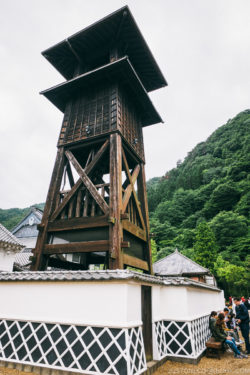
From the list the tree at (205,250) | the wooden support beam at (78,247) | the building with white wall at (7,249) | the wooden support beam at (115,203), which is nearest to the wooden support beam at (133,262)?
the wooden support beam at (115,203)

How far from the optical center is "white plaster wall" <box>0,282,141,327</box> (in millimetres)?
4832

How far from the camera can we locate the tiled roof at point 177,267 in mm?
16562

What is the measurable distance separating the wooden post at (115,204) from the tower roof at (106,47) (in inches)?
178

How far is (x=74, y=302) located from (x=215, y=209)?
43715 mm

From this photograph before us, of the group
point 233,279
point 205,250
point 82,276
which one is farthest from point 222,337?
point 233,279

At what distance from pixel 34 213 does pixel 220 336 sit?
2075 cm

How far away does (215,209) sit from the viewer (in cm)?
4456

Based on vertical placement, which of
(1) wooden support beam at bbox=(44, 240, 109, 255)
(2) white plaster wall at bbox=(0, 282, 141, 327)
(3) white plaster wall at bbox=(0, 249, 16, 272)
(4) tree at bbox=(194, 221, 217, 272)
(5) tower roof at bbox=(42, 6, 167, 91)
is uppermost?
(5) tower roof at bbox=(42, 6, 167, 91)

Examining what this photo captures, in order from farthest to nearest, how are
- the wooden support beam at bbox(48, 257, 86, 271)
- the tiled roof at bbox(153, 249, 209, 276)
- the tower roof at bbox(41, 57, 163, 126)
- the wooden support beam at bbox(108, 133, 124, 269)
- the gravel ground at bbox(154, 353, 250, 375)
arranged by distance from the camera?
the tiled roof at bbox(153, 249, 209, 276)
the tower roof at bbox(41, 57, 163, 126)
the wooden support beam at bbox(48, 257, 86, 271)
the wooden support beam at bbox(108, 133, 124, 269)
the gravel ground at bbox(154, 353, 250, 375)

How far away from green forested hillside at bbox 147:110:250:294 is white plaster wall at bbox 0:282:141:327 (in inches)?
875

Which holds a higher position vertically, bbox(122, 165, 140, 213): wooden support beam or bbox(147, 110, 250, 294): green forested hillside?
bbox(147, 110, 250, 294): green forested hillside

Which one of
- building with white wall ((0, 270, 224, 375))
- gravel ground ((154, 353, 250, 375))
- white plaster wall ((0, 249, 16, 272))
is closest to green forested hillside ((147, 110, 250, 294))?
white plaster wall ((0, 249, 16, 272))

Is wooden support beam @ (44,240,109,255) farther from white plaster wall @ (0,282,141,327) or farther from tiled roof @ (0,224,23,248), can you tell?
tiled roof @ (0,224,23,248)

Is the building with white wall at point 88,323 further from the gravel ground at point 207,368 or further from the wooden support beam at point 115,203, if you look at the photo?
the wooden support beam at point 115,203
